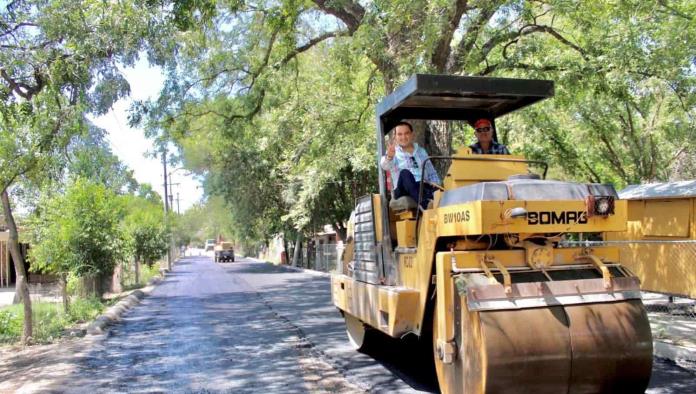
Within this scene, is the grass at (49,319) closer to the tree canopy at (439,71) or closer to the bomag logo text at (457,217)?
the tree canopy at (439,71)

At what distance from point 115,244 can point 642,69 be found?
14180 millimetres

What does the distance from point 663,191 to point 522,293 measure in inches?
322

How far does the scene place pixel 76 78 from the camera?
9.27 meters

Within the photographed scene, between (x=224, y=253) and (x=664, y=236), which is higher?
(x=664, y=236)

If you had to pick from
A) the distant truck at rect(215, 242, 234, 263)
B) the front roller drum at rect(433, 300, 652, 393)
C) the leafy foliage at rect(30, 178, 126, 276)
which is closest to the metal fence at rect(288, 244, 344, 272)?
the leafy foliage at rect(30, 178, 126, 276)

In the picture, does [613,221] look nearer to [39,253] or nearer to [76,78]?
[76,78]

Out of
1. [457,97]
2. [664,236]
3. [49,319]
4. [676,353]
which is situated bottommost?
[676,353]

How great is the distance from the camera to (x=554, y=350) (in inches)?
181

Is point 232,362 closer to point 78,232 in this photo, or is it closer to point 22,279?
point 22,279

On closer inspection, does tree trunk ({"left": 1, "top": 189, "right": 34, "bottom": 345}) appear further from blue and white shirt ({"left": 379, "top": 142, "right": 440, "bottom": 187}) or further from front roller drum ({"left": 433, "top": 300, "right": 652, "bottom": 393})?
front roller drum ({"left": 433, "top": 300, "right": 652, "bottom": 393})

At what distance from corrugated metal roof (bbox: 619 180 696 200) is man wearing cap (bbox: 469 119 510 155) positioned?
5283mm

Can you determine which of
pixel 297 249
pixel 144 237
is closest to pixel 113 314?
pixel 144 237

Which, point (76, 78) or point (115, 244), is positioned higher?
point (76, 78)

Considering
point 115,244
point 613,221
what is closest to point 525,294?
point 613,221
